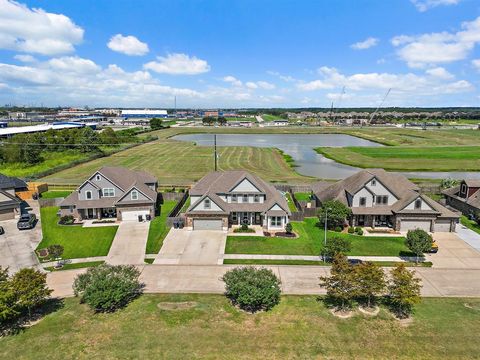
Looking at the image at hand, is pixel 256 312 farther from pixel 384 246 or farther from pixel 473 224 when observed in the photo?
pixel 473 224

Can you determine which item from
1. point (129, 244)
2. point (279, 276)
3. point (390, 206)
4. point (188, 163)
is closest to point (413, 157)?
point (188, 163)

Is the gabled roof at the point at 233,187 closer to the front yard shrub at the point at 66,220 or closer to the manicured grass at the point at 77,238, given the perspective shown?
the manicured grass at the point at 77,238

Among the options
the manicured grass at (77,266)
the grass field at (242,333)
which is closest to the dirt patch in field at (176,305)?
the grass field at (242,333)

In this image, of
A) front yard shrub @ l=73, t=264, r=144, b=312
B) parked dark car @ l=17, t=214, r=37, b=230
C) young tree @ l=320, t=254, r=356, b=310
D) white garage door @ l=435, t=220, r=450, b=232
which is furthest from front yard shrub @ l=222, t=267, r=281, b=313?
parked dark car @ l=17, t=214, r=37, b=230

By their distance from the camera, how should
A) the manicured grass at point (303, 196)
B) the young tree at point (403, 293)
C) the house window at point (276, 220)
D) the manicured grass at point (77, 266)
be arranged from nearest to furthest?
the young tree at point (403, 293) < the manicured grass at point (77, 266) < the house window at point (276, 220) < the manicured grass at point (303, 196)

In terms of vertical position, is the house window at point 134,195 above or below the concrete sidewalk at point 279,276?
above

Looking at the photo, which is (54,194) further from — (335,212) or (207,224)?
(335,212)

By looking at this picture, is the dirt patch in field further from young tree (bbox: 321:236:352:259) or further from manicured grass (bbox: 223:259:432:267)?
young tree (bbox: 321:236:352:259)
